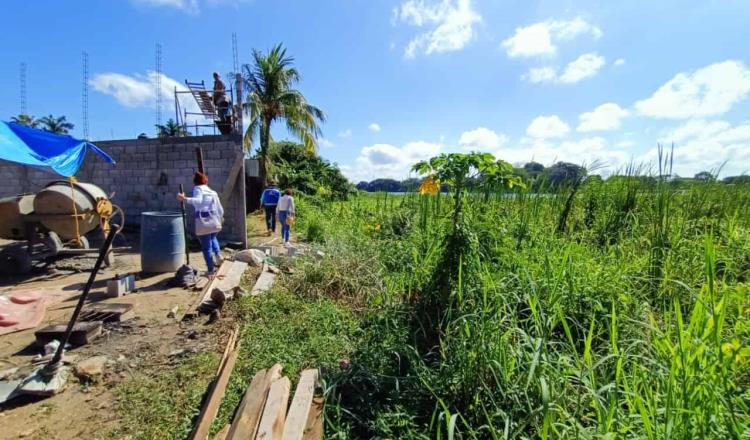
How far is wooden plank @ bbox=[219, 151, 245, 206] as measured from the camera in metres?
7.44

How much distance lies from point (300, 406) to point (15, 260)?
6820 mm

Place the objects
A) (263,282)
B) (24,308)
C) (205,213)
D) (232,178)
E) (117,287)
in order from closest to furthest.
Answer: (24,308) → (117,287) → (263,282) → (205,213) → (232,178)

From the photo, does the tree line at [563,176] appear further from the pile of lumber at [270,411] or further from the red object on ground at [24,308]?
the red object on ground at [24,308]

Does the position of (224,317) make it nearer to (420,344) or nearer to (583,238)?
(420,344)

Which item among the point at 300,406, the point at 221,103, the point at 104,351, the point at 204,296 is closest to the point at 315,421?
the point at 300,406

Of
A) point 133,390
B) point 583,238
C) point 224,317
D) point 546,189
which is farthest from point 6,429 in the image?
point 546,189

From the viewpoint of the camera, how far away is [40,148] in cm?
577

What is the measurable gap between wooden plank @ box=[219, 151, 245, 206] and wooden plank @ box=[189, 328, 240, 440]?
17.0ft

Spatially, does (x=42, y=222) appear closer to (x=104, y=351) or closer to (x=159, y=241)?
(x=159, y=241)

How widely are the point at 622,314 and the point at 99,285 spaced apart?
6.88m

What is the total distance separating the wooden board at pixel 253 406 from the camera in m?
1.91

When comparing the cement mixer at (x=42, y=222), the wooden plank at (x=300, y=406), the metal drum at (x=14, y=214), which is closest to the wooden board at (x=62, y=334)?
the wooden plank at (x=300, y=406)

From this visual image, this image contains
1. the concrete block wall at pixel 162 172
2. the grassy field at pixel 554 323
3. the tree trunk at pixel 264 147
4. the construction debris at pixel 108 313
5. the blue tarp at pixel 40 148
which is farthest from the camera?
the tree trunk at pixel 264 147

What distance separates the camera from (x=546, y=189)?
4.55 meters
